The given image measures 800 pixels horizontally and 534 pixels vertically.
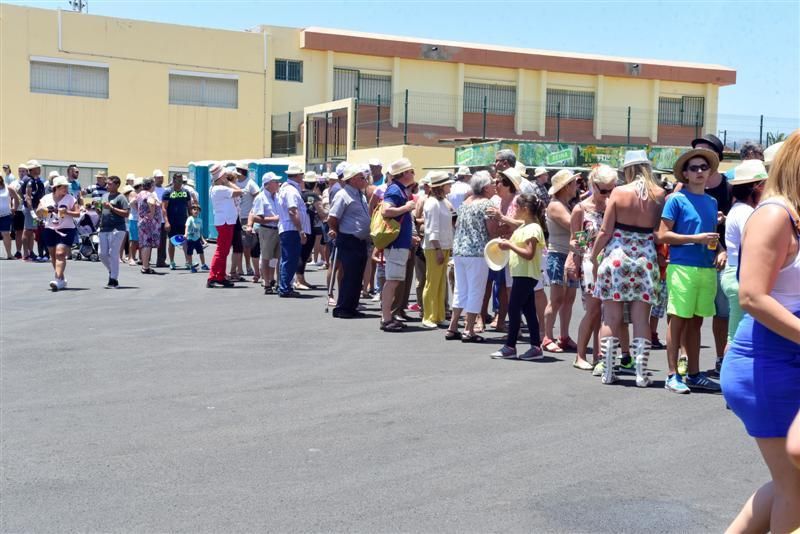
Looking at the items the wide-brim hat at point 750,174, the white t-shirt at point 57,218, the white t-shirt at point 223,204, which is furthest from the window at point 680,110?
the wide-brim hat at point 750,174

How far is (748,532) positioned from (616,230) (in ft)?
16.2

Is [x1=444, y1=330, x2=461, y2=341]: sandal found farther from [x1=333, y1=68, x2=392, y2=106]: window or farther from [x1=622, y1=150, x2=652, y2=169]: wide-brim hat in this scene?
[x1=333, y1=68, x2=392, y2=106]: window

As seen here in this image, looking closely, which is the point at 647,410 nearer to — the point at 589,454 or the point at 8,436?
the point at 589,454

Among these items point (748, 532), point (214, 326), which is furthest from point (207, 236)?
point (748, 532)

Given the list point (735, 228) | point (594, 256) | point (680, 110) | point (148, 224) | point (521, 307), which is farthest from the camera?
point (680, 110)

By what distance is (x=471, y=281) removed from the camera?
11.2 meters

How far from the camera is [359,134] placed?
34.9m

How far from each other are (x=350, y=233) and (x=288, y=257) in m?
2.52

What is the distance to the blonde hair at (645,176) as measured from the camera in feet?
28.2

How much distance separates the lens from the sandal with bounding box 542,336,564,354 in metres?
10.7

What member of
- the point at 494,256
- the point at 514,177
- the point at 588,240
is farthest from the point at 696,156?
the point at 494,256

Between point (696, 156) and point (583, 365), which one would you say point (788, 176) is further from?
point (583, 365)

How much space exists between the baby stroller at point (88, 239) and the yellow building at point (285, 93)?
11679mm

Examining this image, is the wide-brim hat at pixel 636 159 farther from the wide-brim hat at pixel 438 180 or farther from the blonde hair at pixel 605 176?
the wide-brim hat at pixel 438 180
